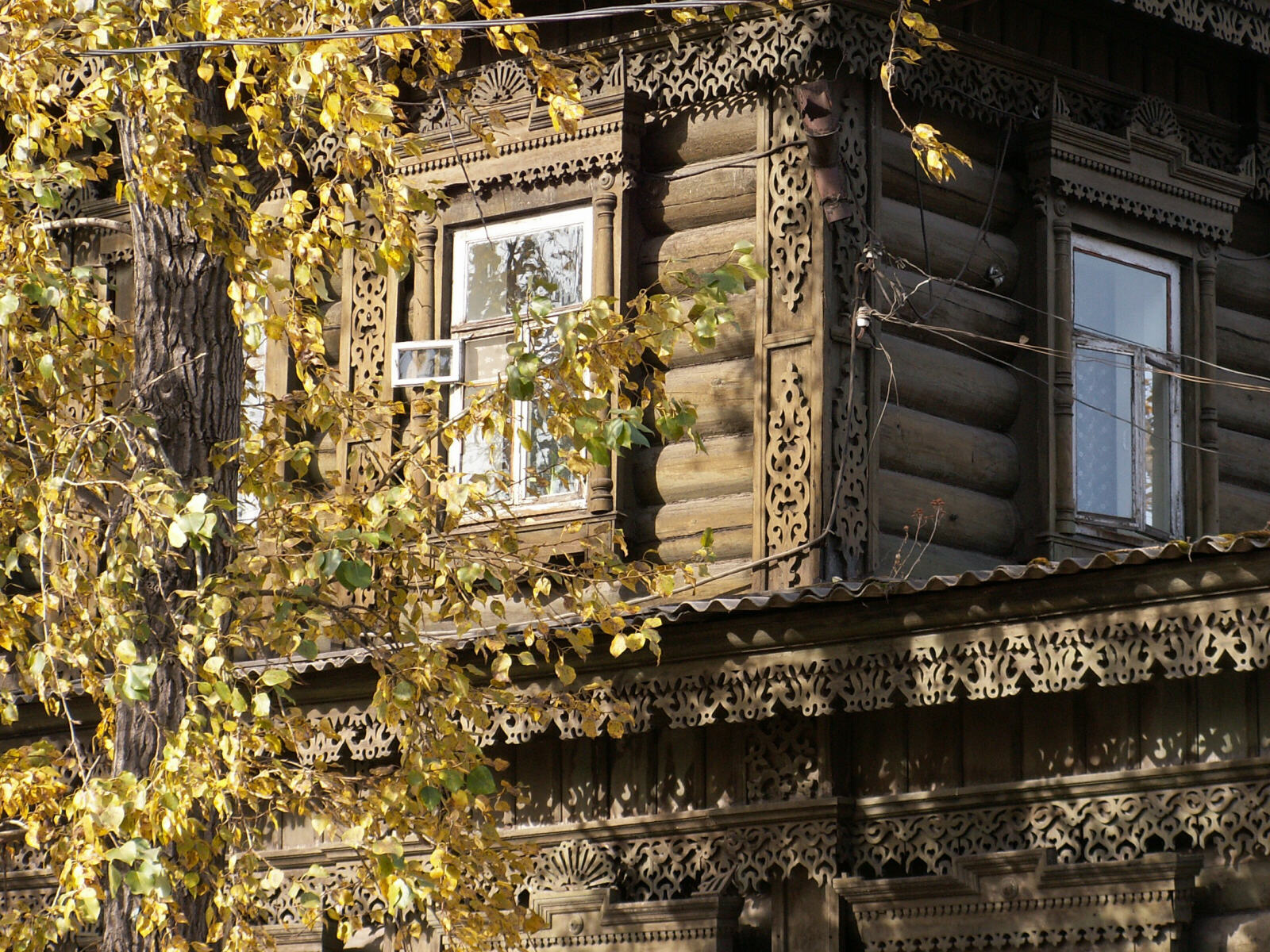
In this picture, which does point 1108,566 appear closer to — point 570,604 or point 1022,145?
point 570,604

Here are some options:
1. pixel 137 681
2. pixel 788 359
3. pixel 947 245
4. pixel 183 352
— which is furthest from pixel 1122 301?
pixel 137 681

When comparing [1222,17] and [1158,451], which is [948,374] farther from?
[1222,17]

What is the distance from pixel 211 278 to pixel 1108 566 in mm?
3541

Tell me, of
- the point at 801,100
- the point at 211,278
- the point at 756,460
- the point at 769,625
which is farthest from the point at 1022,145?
the point at 211,278

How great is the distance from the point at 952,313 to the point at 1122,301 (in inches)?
49.7

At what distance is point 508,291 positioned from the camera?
10.7 metres

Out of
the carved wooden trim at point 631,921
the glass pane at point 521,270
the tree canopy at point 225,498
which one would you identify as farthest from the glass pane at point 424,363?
the carved wooden trim at point 631,921

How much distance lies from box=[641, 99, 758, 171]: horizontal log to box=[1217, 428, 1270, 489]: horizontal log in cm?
328

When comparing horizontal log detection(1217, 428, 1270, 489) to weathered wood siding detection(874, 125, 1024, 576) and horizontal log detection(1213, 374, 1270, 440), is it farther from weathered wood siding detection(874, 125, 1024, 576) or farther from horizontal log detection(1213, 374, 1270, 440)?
weathered wood siding detection(874, 125, 1024, 576)

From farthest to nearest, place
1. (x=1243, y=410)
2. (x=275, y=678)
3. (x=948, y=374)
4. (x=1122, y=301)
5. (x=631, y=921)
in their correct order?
(x=1243, y=410), (x=1122, y=301), (x=948, y=374), (x=631, y=921), (x=275, y=678)

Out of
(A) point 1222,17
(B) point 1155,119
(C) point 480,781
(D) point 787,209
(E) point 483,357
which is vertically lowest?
(C) point 480,781

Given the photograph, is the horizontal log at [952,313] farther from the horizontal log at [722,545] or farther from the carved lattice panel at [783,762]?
the carved lattice panel at [783,762]

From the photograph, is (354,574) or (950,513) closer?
(354,574)

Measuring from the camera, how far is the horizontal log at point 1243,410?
37.2ft
